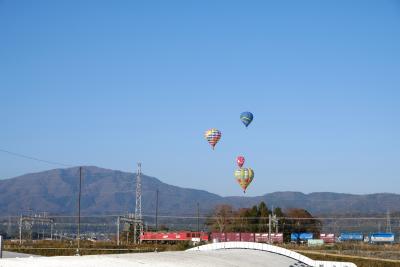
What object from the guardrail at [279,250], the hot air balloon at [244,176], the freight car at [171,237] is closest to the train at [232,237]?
the freight car at [171,237]

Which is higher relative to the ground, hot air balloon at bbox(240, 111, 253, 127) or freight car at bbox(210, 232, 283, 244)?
hot air balloon at bbox(240, 111, 253, 127)

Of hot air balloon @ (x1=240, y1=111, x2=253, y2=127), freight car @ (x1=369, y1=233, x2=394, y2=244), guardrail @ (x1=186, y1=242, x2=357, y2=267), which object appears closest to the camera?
guardrail @ (x1=186, y1=242, x2=357, y2=267)

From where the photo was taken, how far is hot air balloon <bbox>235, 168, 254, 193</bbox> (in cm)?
7538

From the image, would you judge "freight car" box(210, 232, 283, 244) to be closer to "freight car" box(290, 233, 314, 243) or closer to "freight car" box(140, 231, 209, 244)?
"freight car" box(140, 231, 209, 244)

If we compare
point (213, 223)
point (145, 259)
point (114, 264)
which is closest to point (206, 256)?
point (145, 259)

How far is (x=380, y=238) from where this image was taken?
279ft

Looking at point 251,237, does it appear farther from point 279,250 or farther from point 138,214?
point 279,250

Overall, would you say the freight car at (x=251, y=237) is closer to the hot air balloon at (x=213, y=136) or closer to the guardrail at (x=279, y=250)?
the hot air balloon at (x=213, y=136)

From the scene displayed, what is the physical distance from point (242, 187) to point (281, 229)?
19.0m

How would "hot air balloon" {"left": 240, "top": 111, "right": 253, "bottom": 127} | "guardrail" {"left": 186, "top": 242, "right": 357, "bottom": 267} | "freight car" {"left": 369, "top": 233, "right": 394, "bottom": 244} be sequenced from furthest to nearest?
"freight car" {"left": 369, "top": 233, "right": 394, "bottom": 244}, "hot air balloon" {"left": 240, "top": 111, "right": 253, "bottom": 127}, "guardrail" {"left": 186, "top": 242, "right": 357, "bottom": 267}

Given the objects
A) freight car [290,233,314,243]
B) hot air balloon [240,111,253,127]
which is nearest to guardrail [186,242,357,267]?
hot air balloon [240,111,253,127]

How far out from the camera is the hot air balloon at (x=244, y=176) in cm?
7538

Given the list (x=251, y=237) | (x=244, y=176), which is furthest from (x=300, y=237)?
(x=244, y=176)

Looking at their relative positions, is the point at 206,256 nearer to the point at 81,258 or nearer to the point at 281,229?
the point at 81,258
